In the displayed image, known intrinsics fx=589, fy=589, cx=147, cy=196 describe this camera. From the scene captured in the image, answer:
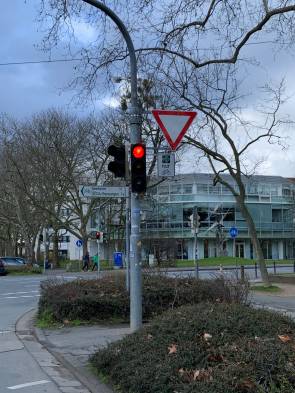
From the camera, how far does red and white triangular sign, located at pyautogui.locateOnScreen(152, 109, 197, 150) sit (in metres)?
9.74

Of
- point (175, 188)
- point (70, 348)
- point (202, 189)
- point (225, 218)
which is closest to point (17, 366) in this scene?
point (70, 348)

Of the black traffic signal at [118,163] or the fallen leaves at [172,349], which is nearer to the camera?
the fallen leaves at [172,349]

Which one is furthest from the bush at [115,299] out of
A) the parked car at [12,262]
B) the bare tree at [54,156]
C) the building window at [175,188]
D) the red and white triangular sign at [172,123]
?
the building window at [175,188]

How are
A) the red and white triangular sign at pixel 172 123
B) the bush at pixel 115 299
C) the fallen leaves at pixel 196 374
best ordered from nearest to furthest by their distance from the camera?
the fallen leaves at pixel 196 374 < the red and white triangular sign at pixel 172 123 < the bush at pixel 115 299

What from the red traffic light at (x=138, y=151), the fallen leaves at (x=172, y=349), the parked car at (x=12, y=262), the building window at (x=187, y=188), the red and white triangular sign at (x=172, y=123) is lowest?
the fallen leaves at (x=172, y=349)

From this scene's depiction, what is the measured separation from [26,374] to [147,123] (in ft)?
74.2

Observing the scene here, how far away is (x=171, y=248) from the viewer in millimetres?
54625

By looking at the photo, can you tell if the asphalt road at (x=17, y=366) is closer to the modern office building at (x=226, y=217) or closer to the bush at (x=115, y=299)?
the bush at (x=115, y=299)

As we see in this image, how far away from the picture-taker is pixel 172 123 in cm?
981

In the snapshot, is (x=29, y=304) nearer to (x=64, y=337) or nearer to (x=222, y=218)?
(x=64, y=337)

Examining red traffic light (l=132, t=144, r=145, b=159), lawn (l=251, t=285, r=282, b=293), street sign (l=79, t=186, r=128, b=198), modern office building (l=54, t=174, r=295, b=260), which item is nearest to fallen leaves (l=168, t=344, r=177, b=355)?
red traffic light (l=132, t=144, r=145, b=159)

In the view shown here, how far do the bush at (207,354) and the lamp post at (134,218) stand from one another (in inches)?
95.4

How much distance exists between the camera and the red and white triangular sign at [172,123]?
32.0ft

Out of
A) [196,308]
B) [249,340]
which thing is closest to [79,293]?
[196,308]
